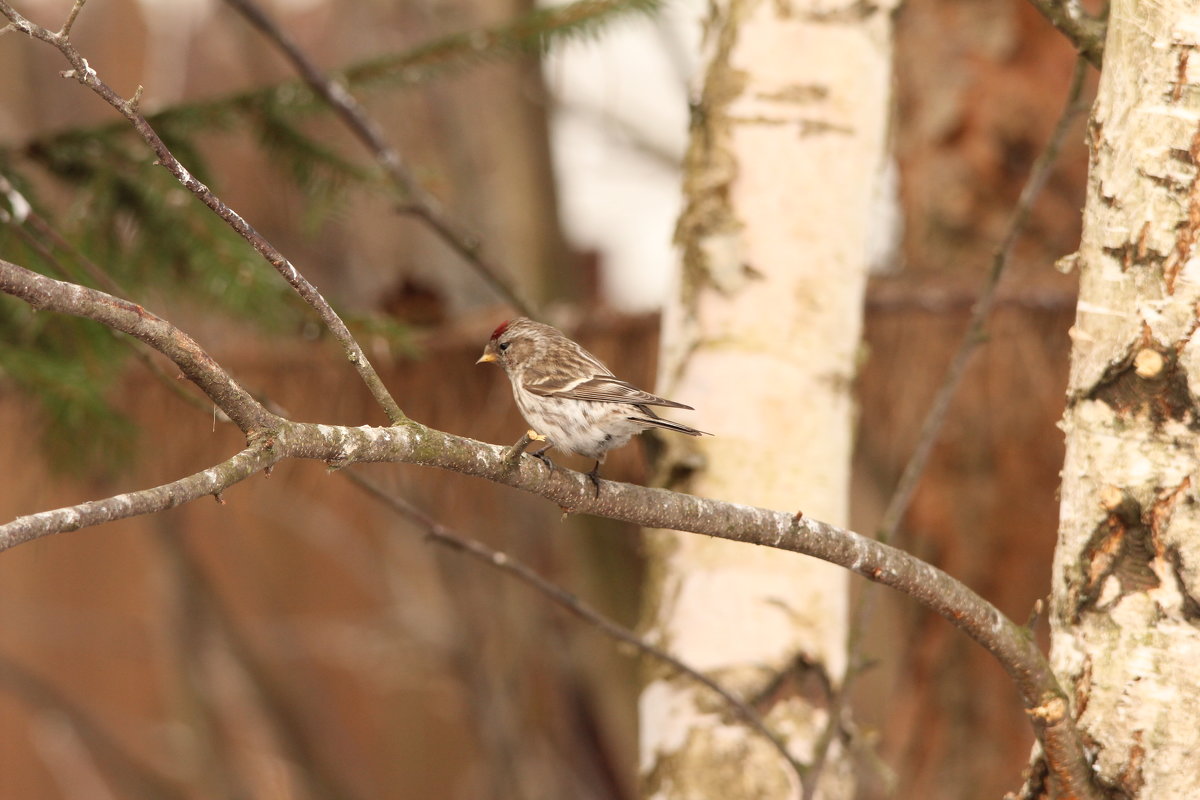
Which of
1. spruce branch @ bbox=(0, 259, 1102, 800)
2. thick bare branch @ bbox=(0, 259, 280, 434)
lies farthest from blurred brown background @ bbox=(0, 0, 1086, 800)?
thick bare branch @ bbox=(0, 259, 280, 434)

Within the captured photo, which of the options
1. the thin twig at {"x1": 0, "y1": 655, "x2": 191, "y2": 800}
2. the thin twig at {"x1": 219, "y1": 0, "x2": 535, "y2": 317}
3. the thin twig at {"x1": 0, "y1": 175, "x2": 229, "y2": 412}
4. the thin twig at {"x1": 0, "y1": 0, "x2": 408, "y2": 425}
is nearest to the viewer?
the thin twig at {"x1": 0, "y1": 0, "x2": 408, "y2": 425}

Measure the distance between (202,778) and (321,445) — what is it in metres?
6.31

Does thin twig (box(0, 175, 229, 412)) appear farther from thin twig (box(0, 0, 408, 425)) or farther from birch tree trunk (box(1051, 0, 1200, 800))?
birch tree trunk (box(1051, 0, 1200, 800))

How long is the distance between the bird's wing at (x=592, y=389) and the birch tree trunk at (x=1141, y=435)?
0.83 m

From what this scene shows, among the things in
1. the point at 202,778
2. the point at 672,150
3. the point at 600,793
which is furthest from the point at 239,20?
the point at 600,793

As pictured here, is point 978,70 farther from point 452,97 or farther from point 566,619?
point 566,619

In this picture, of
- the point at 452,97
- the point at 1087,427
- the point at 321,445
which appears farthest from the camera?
the point at 452,97

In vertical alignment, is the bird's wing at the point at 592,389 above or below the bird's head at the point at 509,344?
below

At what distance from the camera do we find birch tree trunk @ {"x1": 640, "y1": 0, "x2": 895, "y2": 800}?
2.46 metres

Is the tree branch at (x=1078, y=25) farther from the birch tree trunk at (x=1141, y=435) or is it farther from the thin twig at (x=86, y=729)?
the thin twig at (x=86, y=729)

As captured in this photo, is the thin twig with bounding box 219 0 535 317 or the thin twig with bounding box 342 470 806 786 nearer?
the thin twig with bounding box 342 470 806 786

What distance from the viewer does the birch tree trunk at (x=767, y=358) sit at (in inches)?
96.7

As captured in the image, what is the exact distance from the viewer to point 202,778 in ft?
22.6

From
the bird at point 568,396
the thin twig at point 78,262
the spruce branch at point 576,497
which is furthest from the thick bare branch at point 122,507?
the bird at point 568,396
